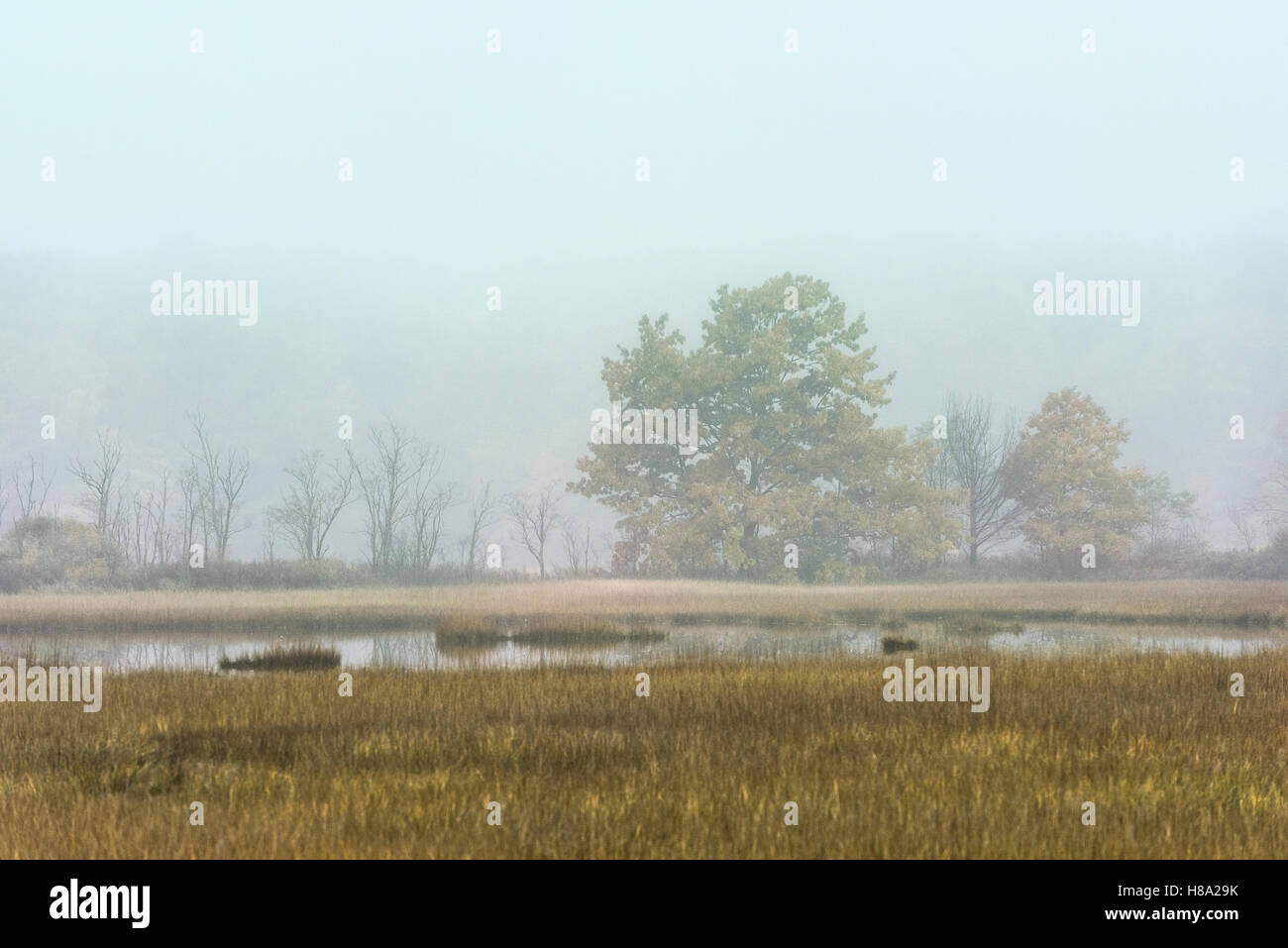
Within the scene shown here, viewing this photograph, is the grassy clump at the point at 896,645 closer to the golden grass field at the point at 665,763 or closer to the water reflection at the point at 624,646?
the water reflection at the point at 624,646

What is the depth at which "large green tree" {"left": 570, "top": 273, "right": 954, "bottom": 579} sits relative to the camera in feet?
180

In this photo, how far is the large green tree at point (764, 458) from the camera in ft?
180

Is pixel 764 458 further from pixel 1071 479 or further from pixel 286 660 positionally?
pixel 286 660

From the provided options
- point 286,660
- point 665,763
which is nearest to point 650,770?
point 665,763

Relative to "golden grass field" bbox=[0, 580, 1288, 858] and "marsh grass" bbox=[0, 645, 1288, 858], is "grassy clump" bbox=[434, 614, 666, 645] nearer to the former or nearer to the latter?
"golden grass field" bbox=[0, 580, 1288, 858]

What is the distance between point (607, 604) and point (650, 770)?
2703 cm

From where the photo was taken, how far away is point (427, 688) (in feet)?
54.5

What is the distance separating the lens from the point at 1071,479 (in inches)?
2446

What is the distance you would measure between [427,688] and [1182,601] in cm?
3459

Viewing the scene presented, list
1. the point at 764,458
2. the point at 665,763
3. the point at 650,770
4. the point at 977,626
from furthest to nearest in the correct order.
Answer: the point at 764,458
the point at 977,626
the point at 665,763
the point at 650,770

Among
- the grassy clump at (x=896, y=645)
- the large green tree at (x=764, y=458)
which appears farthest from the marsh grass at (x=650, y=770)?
the large green tree at (x=764, y=458)

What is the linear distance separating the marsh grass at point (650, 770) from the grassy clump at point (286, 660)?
4761 millimetres
